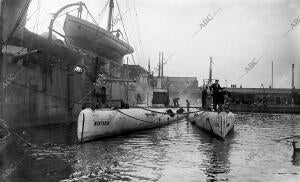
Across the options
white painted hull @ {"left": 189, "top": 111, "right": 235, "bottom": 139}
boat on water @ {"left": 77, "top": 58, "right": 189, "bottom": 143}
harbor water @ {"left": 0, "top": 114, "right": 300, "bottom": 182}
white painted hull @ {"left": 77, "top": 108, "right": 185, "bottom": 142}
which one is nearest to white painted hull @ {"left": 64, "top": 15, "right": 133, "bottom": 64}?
boat on water @ {"left": 77, "top": 58, "right": 189, "bottom": 143}

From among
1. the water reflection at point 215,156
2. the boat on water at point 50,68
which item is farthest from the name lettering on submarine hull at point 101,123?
the water reflection at point 215,156

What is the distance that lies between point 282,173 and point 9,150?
10.4 meters

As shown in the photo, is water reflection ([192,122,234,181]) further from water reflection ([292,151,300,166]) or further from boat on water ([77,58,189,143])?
boat on water ([77,58,189,143])

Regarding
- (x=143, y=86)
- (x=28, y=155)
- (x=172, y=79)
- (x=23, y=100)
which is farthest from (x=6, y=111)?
(x=172, y=79)

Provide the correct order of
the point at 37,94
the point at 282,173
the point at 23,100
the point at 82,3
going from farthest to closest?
1. the point at 82,3
2. the point at 37,94
3. the point at 23,100
4. the point at 282,173

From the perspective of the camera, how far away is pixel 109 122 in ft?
61.4

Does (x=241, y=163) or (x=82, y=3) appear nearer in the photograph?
(x=241, y=163)

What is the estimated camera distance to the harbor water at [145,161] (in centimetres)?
995

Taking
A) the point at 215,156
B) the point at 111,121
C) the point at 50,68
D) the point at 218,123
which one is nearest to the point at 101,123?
the point at 111,121

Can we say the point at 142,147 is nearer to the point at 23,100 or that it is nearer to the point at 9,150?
the point at 9,150

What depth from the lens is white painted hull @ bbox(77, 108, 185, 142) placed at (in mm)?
16828

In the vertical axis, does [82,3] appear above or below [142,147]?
above

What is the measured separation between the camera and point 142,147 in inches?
630

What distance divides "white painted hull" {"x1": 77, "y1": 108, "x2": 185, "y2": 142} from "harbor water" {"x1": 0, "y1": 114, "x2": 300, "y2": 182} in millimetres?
601
